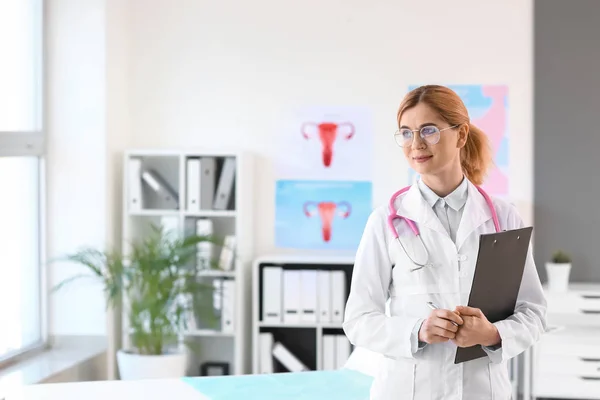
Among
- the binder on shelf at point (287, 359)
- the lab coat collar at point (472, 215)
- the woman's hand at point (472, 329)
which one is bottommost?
the binder on shelf at point (287, 359)

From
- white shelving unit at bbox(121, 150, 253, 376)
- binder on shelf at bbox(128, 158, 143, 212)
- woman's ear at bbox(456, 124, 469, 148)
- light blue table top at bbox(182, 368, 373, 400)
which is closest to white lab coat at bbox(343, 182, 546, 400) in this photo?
woman's ear at bbox(456, 124, 469, 148)

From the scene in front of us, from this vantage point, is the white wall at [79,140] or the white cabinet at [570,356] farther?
the white wall at [79,140]

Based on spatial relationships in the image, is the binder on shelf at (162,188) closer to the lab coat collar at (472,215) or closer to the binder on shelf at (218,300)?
the binder on shelf at (218,300)

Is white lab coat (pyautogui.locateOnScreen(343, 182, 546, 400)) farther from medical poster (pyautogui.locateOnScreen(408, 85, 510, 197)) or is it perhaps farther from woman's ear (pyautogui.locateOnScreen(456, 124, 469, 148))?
medical poster (pyautogui.locateOnScreen(408, 85, 510, 197))

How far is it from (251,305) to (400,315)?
3.69 m

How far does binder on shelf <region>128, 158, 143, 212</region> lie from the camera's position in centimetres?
540

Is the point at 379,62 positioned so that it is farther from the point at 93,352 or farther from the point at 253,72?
the point at 93,352

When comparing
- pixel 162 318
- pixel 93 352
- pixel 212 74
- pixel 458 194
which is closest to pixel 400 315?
pixel 458 194

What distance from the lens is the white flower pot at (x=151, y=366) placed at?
495cm

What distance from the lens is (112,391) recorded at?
3.03 m

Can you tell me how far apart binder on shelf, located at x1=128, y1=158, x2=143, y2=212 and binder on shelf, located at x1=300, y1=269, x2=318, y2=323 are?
102 cm

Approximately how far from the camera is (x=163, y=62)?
5.73 m

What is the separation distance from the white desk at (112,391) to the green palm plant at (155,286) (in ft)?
6.06

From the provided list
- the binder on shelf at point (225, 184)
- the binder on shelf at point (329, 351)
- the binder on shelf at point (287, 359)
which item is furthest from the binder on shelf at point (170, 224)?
the binder on shelf at point (329, 351)
